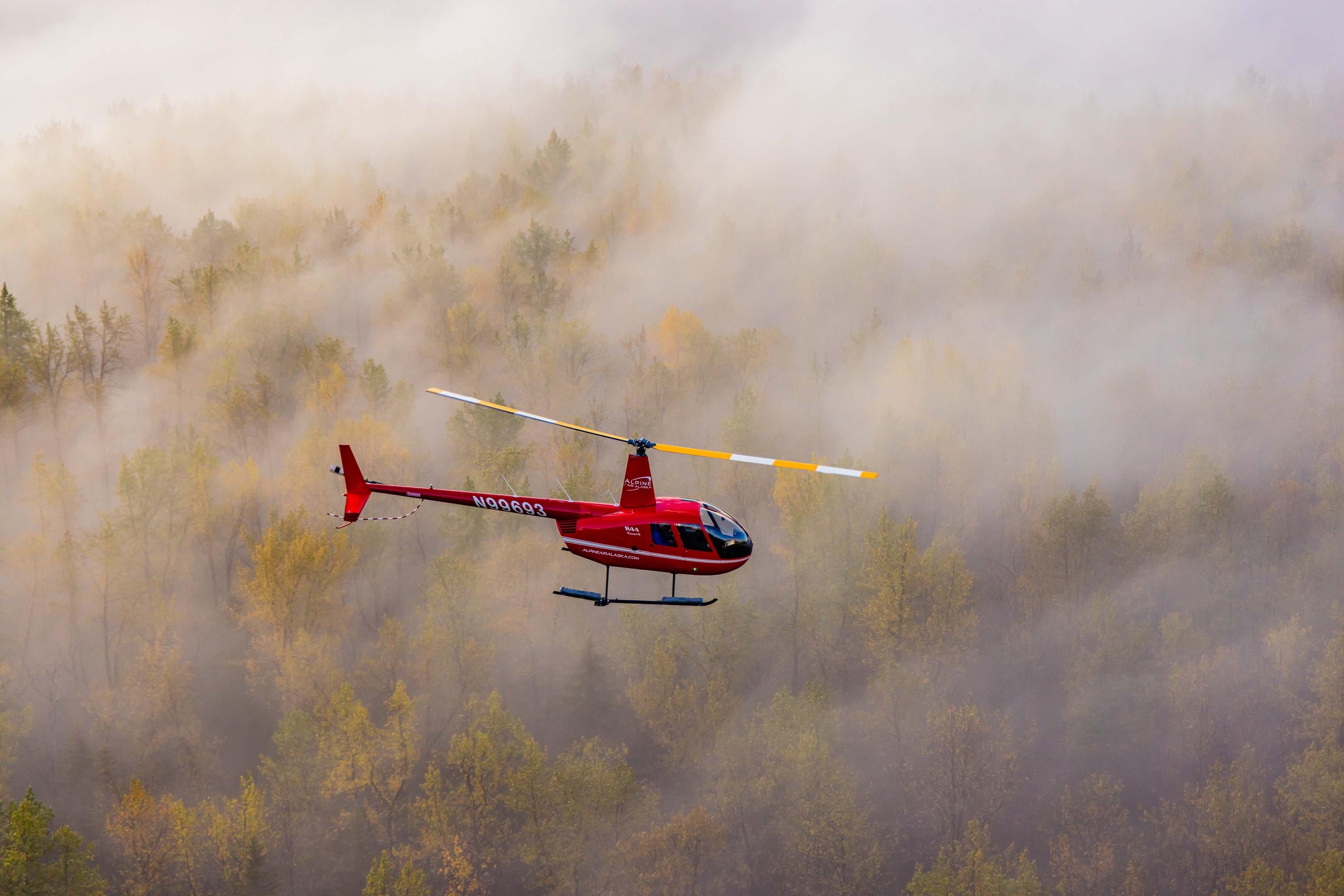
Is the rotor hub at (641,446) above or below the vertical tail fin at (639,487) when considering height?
above

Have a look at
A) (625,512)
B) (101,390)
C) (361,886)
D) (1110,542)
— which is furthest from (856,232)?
(625,512)

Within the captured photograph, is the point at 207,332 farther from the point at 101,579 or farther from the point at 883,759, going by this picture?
the point at 883,759

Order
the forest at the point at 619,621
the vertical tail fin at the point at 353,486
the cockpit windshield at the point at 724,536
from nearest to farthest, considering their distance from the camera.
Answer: the cockpit windshield at the point at 724,536
the vertical tail fin at the point at 353,486
the forest at the point at 619,621

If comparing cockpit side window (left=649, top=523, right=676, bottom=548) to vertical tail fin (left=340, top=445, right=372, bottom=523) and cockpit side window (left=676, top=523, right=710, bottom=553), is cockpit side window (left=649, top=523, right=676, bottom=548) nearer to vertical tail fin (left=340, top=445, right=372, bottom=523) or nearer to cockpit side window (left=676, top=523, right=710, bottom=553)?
cockpit side window (left=676, top=523, right=710, bottom=553)

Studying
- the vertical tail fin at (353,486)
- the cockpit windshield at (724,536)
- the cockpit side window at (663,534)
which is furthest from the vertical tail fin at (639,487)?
the vertical tail fin at (353,486)

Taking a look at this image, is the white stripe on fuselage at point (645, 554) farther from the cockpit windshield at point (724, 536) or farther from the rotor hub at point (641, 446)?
the rotor hub at point (641, 446)

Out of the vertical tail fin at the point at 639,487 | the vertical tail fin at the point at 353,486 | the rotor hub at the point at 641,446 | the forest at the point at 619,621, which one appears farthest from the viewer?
A: the forest at the point at 619,621

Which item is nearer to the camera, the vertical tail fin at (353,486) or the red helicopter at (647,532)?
the red helicopter at (647,532)
